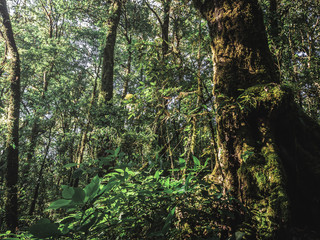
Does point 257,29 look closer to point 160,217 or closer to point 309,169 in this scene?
point 309,169

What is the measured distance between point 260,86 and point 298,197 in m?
1.16

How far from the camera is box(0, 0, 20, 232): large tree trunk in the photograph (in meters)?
6.25

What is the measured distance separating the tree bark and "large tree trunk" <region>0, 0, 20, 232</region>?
3.46m

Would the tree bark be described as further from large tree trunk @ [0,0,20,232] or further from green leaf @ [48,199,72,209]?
green leaf @ [48,199,72,209]

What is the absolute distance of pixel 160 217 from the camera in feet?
4.14

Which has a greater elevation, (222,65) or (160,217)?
(222,65)

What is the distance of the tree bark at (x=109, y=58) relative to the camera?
700cm

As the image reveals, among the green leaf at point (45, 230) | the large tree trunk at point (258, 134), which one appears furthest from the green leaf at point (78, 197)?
the large tree trunk at point (258, 134)

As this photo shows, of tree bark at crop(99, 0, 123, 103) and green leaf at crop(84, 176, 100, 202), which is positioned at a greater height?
tree bark at crop(99, 0, 123, 103)

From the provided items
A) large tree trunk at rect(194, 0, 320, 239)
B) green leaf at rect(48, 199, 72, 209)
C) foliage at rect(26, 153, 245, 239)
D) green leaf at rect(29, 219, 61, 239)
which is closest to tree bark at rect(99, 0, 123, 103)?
large tree trunk at rect(194, 0, 320, 239)

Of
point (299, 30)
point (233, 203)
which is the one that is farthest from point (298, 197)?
point (299, 30)

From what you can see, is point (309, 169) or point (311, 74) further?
point (311, 74)

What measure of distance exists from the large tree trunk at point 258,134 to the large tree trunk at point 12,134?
7.35 meters

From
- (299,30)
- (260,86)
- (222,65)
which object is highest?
(299,30)
